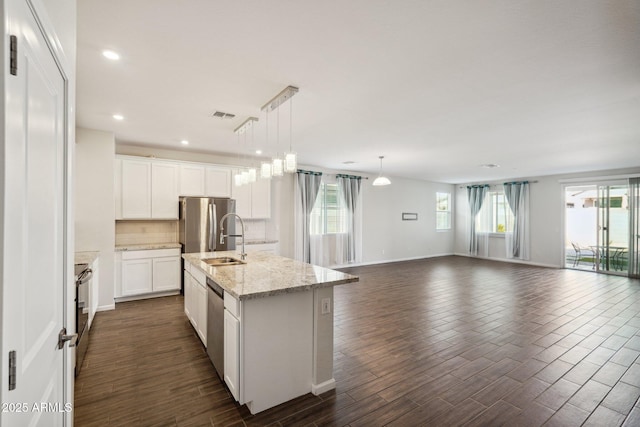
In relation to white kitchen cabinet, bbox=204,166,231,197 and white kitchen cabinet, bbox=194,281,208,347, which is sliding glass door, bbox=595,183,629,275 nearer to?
white kitchen cabinet, bbox=204,166,231,197

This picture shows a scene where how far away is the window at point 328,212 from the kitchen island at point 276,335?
483cm

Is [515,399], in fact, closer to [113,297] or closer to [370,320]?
[370,320]

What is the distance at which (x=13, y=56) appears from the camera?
0.76 metres

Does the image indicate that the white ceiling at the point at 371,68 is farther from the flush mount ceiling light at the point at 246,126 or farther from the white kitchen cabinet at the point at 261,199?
the white kitchen cabinet at the point at 261,199

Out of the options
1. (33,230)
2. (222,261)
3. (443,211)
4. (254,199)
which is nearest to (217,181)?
(254,199)

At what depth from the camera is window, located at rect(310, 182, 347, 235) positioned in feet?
24.2

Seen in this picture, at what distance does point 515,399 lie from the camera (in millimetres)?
2293

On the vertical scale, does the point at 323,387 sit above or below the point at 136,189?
below

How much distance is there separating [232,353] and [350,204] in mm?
6000

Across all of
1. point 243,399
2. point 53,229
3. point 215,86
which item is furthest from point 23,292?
point 215,86

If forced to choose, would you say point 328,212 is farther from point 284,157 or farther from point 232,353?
point 232,353

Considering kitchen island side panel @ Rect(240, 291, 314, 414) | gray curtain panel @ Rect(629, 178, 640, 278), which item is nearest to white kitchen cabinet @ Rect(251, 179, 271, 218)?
kitchen island side panel @ Rect(240, 291, 314, 414)

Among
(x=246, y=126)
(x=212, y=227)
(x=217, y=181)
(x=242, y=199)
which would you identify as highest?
(x=246, y=126)

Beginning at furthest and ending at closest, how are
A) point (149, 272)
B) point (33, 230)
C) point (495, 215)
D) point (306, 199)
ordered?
point (495, 215) → point (306, 199) → point (149, 272) → point (33, 230)
